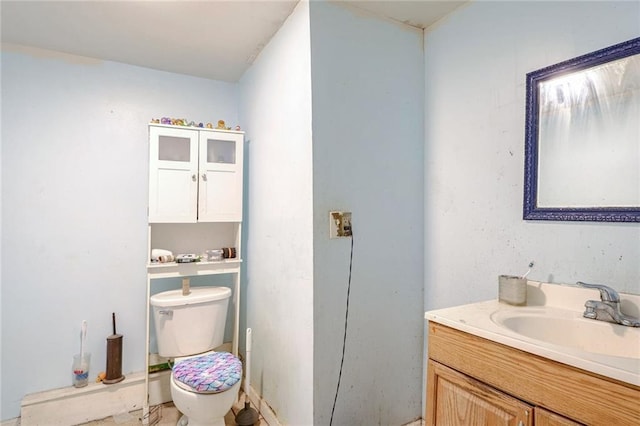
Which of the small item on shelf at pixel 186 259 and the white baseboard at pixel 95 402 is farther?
the small item on shelf at pixel 186 259

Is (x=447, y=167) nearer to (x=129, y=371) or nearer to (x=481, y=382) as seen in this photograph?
(x=481, y=382)

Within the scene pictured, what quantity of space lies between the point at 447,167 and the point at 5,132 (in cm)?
243

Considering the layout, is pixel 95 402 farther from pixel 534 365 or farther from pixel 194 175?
pixel 534 365

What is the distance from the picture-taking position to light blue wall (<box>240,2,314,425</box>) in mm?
1492

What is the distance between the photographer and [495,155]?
1.41 meters

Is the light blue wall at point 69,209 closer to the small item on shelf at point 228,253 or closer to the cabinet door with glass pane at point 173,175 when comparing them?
the cabinet door with glass pane at point 173,175

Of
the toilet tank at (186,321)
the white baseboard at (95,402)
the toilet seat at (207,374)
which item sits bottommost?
the white baseboard at (95,402)

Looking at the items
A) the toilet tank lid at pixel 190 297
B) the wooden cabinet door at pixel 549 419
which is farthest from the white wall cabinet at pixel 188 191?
the wooden cabinet door at pixel 549 419

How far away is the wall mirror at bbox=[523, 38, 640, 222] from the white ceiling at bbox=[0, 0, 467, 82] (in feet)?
2.29

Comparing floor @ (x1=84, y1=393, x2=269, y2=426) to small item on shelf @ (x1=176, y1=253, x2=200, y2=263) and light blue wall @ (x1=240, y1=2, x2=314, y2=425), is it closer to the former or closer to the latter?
light blue wall @ (x1=240, y1=2, x2=314, y2=425)

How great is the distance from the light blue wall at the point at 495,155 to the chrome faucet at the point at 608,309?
10cm

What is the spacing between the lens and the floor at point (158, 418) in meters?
1.83

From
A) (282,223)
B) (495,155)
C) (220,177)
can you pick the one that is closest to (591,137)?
(495,155)

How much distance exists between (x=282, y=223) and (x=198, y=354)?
92cm
